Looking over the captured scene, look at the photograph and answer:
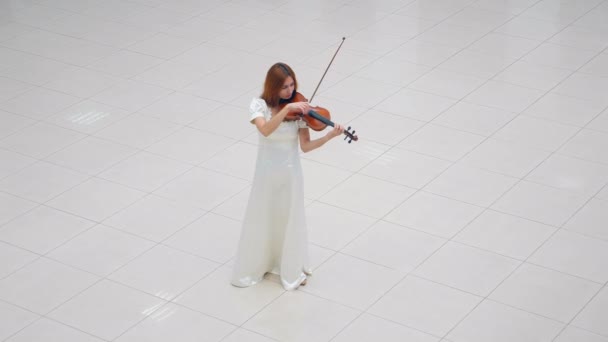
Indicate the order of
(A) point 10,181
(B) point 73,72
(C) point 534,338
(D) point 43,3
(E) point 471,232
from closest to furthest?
(C) point 534,338
(E) point 471,232
(A) point 10,181
(B) point 73,72
(D) point 43,3

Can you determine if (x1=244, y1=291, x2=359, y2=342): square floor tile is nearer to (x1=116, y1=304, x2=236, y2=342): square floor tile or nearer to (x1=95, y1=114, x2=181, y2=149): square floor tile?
(x1=116, y1=304, x2=236, y2=342): square floor tile

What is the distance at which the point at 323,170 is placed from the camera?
7250mm

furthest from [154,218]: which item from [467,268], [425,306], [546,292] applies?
[546,292]

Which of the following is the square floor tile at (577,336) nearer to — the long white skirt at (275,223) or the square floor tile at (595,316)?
the square floor tile at (595,316)

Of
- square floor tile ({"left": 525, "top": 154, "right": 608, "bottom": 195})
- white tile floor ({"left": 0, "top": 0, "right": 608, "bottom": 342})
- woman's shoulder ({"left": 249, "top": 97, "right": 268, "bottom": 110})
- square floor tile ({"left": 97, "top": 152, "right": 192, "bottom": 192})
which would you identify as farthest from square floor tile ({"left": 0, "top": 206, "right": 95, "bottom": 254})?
square floor tile ({"left": 525, "top": 154, "right": 608, "bottom": 195})

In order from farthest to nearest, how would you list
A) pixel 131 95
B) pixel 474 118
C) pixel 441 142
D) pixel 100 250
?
pixel 131 95 < pixel 474 118 < pixel 441 142 < pixel 100 250

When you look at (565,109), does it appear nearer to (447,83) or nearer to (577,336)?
(447,83)

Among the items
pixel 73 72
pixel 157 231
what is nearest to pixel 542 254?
pixel 157 231

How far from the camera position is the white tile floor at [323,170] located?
5699mm

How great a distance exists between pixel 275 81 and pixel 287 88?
3.2 inches

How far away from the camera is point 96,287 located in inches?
233

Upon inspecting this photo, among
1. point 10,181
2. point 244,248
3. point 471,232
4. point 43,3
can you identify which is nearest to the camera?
point 244,248

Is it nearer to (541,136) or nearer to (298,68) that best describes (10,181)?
(298,68)

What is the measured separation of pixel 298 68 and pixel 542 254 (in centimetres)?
346
